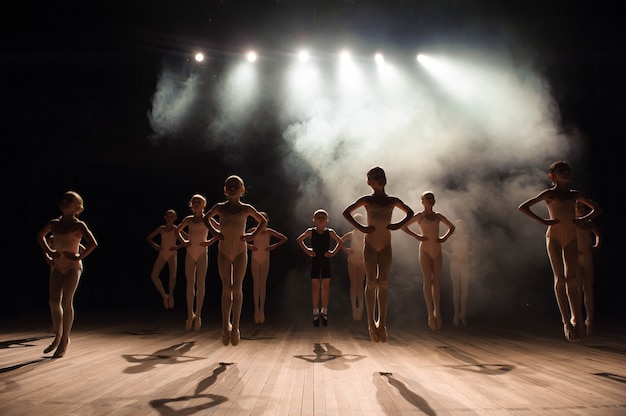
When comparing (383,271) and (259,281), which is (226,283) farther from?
(259,281)

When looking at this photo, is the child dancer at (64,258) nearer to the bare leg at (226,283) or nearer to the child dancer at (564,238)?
the bare leg at (226,283)

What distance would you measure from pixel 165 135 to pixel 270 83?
3.47 m

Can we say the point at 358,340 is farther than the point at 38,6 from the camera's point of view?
No

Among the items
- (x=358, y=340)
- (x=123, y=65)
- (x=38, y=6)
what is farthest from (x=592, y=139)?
(x=38, y=6)

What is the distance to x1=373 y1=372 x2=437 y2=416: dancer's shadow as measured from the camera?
2869 mm

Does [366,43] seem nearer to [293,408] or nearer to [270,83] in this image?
[270,83]

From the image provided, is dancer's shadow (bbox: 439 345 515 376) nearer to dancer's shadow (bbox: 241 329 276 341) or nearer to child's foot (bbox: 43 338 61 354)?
dancer's shadow (bbox: 241 329 276 341)

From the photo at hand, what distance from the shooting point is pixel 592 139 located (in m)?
10.5

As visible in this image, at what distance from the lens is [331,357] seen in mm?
4930

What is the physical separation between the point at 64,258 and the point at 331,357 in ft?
10.8

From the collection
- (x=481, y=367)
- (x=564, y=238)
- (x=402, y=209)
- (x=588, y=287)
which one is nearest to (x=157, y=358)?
(x=402, y=209)

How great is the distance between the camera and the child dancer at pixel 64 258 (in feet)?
15.1

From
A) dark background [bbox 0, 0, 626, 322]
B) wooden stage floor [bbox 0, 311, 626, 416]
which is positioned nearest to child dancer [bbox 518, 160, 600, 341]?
wooden stage floor [bbox 0, 311, 626, 416]

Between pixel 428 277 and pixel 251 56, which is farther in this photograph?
pixel 251 56
